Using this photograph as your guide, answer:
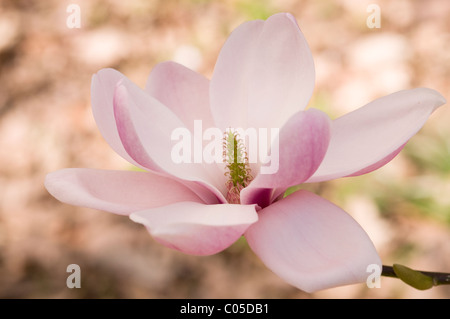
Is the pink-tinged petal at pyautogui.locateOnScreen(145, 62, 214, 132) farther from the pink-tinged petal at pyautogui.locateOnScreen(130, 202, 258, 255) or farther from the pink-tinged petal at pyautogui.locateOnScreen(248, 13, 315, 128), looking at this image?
the pink-tinged petal at pyautogui.locateOnScreen(130, 202, 258, 255)

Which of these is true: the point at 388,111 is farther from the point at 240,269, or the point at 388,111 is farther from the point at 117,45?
the point at 117,45

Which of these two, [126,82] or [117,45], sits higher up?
[117,45]

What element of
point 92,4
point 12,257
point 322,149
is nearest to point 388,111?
point 322,149

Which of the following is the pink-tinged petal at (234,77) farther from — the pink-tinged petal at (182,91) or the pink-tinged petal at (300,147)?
the pink-tinged petal at (300,147)

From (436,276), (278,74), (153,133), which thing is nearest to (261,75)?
(278,74)

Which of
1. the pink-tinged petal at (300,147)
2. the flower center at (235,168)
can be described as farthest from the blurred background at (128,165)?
the pink-tinged petal at (300,147)
